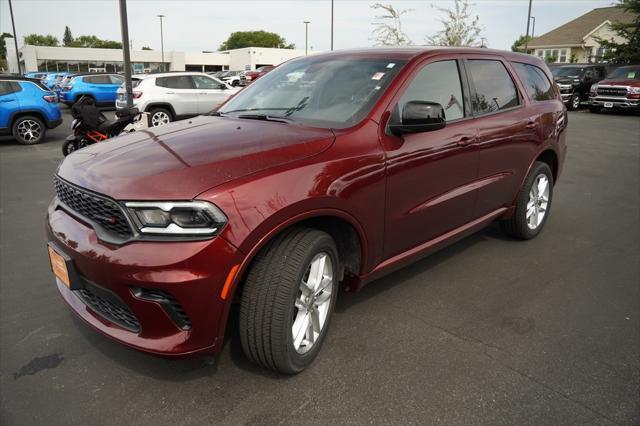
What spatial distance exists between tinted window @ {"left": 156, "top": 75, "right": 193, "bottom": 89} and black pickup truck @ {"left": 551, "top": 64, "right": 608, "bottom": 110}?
49.8ft

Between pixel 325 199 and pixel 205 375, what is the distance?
3.92ft

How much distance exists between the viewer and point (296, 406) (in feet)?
8.32

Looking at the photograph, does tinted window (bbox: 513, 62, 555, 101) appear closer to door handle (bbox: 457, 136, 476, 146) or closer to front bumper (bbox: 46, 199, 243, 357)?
door handle (bbox: 457, 136, 476, 146)

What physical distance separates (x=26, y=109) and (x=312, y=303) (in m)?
11.6

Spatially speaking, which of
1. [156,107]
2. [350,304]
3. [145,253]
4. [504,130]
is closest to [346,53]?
[504,130]

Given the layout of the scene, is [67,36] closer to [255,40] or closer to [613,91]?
[255,40]

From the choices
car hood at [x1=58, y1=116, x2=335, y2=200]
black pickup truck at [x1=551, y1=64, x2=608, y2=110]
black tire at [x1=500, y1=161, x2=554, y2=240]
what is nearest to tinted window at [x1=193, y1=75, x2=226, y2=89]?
black tire at [x1=500, y1=161, x2=554, y2=240]

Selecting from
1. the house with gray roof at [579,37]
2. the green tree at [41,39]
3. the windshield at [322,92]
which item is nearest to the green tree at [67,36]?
the green tree at [41,39]

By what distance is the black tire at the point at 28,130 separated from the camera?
460 inches

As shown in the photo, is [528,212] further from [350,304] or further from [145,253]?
[145,253]

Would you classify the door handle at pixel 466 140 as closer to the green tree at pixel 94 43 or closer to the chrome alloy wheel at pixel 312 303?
the chrome alloy wheel at pixel 312 303

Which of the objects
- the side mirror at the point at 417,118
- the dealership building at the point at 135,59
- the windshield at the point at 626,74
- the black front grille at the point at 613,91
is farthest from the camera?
the dealership building at the point at 135,59

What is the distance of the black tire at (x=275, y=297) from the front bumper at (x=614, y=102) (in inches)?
790

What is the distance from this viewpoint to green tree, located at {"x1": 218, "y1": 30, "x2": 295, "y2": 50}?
435 feet
